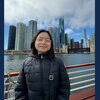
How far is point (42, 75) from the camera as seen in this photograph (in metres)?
0.94

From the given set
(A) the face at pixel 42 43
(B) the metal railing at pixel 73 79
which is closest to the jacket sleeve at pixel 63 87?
(A) the face at pixel 42 43

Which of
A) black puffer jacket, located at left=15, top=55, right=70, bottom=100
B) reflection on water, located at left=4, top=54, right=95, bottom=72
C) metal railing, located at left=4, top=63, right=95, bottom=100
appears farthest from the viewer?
reflection on water, located at left=4, top=54, right=95, bottom=72

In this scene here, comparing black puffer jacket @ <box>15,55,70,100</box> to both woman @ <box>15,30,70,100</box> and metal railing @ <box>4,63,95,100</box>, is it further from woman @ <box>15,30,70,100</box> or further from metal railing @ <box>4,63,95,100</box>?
metal railing @ <box>4,63,95,100</box>

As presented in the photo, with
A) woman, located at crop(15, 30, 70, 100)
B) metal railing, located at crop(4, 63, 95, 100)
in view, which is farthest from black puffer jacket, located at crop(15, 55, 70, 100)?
metal railing, located at crop(4, 63, 95, 100)

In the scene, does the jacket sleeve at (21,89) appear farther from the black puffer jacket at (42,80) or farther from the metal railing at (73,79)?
the metal railing at (73,79)

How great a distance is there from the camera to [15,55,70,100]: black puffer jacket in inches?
37.1

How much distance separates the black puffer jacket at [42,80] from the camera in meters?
0.94

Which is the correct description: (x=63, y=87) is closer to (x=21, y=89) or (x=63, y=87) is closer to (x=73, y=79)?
(x=21, y=89)

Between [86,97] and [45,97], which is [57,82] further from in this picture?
[86,97]

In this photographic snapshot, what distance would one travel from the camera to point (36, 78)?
938 millimetres

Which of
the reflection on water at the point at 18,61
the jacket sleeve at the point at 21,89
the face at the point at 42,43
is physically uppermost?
the face at the point at 42,43

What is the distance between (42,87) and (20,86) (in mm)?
170

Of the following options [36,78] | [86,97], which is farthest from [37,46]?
[86,97]

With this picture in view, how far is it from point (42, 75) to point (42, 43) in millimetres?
223
